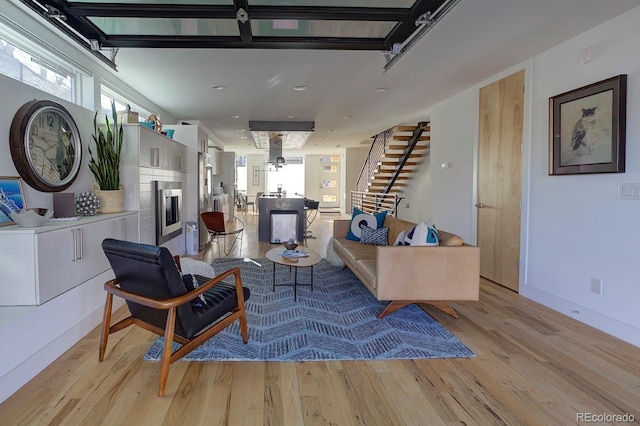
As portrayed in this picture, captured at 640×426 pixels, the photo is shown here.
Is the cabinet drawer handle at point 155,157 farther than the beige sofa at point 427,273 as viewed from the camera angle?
Yes

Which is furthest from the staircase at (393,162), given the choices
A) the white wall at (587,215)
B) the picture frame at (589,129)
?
the picture frame at (589,129)

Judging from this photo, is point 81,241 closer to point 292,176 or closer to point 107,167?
point 107,167

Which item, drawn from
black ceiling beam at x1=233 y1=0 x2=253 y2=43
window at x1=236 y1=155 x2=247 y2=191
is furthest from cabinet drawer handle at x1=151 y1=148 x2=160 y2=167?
window at x1=236 y1=155 x2=247 y2=191

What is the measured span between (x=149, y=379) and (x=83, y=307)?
110cm

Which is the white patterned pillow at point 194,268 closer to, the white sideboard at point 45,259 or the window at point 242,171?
the white sideboard at point 45,259

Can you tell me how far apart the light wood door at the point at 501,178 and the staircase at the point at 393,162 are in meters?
3.30

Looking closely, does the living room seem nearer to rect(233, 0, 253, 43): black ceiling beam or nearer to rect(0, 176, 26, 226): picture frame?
rect(0, 176, 26, 226): picture frame

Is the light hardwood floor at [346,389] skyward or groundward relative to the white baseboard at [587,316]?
groundward

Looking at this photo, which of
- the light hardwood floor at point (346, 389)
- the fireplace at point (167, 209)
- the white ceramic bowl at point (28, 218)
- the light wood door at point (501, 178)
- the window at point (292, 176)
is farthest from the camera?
the window at point (292, 176)

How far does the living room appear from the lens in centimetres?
258

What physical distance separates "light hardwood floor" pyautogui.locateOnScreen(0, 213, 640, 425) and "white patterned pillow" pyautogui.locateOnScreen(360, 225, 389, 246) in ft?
6.18

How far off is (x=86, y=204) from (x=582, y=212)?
452 centimetres

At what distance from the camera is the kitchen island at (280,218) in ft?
24.2

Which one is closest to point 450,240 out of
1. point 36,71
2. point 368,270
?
point 368,270
